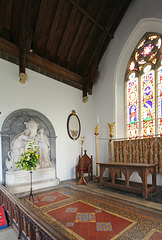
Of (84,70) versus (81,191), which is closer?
(81,191)

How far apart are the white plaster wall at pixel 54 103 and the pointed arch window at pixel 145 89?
5.93 feet

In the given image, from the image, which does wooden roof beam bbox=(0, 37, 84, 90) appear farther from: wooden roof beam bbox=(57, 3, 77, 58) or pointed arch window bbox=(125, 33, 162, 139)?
pointed arch window bbox=(125, 33, 162, 139)

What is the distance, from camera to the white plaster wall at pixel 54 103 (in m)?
4.93

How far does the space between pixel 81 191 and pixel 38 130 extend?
229 cm

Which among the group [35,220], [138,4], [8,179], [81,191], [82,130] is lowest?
[81,191]

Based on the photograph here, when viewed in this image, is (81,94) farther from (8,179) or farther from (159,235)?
(159,235)

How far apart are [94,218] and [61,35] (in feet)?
18.5

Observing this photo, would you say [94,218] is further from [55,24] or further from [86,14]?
[86,14]

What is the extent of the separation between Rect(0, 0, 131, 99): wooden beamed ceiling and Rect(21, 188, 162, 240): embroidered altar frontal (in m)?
3.91

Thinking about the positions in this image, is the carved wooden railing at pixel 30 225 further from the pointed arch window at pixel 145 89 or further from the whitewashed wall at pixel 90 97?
the pointed arch window at pixel 145 89

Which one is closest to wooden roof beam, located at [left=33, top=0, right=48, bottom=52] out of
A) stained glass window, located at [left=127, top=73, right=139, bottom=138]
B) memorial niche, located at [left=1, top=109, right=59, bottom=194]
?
memorial niche, located at [left=1, top=109, right=59, bottom=194]

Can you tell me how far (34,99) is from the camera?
548cm

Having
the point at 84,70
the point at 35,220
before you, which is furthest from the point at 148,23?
the point at 35,220

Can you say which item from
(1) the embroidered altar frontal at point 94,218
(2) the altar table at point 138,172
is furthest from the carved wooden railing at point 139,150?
(1) the embroidered altar frontal at point 94,218
